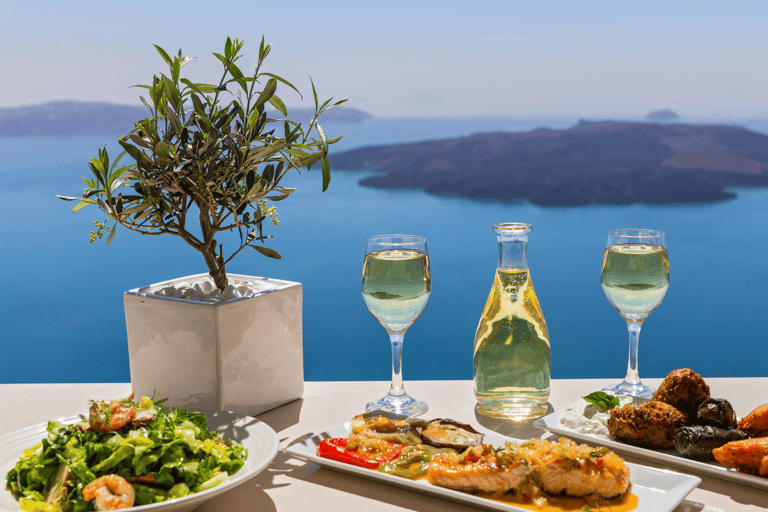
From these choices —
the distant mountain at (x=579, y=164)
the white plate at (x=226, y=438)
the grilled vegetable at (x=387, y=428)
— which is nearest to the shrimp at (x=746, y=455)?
the grilled vegetable at (x=387, y=428)

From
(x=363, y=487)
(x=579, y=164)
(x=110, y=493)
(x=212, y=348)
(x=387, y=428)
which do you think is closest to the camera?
(x=110, y=493)

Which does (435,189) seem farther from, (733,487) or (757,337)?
(733,487)

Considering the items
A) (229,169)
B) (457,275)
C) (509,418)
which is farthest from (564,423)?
(457,275)

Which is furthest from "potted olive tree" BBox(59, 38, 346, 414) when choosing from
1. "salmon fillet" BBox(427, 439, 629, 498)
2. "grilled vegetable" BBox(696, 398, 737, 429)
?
"grilled vegetable" BBox(696, 398, 737, 429)

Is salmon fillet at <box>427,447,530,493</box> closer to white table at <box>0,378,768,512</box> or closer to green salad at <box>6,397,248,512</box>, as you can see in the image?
white table at <box>0,378,768,512</box>

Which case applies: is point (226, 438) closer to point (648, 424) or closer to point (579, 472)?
point (579, 472)

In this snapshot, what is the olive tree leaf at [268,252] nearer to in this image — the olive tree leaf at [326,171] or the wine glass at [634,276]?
the olive tree leaf at [326,171]

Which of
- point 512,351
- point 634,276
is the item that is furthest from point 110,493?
point 634,276
